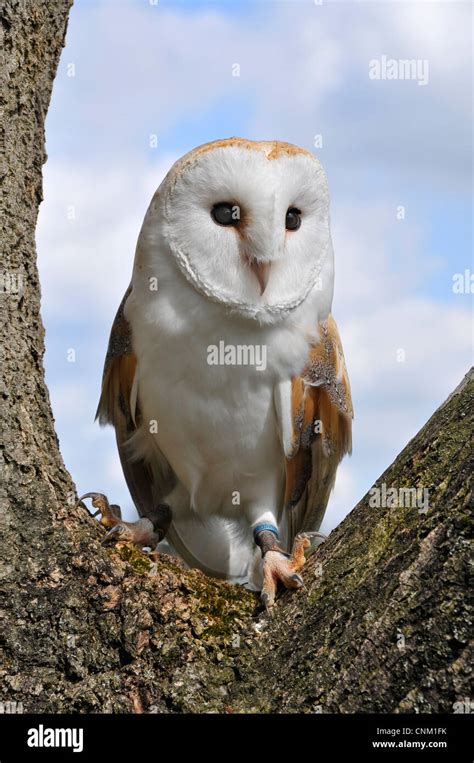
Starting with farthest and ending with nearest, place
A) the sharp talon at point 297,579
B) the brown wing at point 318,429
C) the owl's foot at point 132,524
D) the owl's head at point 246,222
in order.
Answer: the brown wing at point 318,429 < the owl's head at point 246,222 < the owl's foot at point 132,524 < the sharp talon at point 297,579

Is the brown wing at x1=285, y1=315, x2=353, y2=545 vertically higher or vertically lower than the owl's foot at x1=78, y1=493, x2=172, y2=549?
higher

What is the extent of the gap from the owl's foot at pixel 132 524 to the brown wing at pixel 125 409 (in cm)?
8

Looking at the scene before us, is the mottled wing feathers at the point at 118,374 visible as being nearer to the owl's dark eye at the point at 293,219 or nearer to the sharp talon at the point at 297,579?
the owl's dark eye at the point at 293,219

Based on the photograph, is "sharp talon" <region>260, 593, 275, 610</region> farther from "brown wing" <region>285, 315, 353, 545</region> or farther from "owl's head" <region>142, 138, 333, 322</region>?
"owl's head" <region>142, 138, 333, 322</region>

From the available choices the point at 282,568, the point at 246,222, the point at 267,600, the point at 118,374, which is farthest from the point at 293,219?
the point at 267,600

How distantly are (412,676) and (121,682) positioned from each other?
664 millimetres

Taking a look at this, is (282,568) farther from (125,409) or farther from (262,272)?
(125,409)

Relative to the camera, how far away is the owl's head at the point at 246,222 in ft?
8.75

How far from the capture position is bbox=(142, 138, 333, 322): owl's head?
267 centimetres

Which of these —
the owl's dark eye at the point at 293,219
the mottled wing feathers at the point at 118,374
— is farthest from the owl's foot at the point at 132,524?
the owl's dark eye at the point at 293,219

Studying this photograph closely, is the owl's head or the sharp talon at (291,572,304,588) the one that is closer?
the sharp talon at (291,572,304,588)

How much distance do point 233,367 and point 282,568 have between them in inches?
29.7

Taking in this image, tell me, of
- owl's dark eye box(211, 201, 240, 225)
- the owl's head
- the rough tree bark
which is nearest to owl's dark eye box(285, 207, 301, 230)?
the owl's head

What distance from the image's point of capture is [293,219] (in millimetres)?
2836
